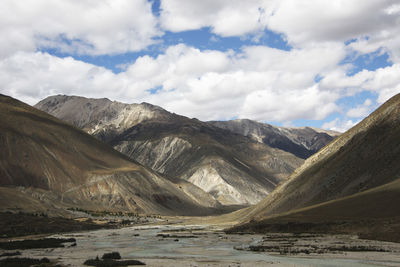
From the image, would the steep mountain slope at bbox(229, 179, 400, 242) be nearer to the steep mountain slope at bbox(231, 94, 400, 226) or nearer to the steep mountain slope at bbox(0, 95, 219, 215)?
the steep mountain slope at bbox(231, 94, 400, 226)

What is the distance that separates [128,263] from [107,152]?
162 meters

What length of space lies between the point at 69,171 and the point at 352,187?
102853 millimetres

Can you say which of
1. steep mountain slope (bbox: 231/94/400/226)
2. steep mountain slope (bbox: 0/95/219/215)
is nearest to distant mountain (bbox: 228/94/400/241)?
steep mountain slope (bbox: 231/94/400/226)

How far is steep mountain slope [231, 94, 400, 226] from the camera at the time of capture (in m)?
83.8

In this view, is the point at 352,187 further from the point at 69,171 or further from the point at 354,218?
the point at 69,171

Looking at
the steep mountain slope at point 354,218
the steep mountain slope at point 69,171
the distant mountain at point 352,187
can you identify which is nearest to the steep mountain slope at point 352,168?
the distant mountain at point 352,187

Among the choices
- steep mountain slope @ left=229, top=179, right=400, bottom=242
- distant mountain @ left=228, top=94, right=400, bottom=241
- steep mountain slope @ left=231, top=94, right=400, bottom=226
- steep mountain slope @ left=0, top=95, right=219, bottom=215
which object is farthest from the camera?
steep mountain slope @ left=0, top=95, right=219, bottom=215

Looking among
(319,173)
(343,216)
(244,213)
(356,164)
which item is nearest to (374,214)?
(343,216)

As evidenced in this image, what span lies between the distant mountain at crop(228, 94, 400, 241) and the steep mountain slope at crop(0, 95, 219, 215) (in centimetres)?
6198

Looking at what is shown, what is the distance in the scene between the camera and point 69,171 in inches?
6206

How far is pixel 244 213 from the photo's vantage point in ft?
432

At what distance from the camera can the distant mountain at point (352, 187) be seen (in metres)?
63.7

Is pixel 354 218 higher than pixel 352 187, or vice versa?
pixel 352 187

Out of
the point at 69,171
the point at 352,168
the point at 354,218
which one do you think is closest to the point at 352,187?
the point at 352,168
